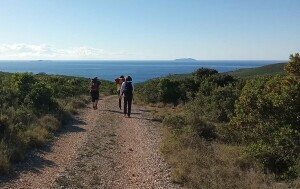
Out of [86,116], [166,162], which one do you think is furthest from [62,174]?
[86,116]

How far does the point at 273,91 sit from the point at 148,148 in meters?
4.18

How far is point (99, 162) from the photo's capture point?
10.4 meters

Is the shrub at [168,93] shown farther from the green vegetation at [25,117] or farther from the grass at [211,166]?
the grass at [211,166]

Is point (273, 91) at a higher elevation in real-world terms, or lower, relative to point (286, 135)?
higher

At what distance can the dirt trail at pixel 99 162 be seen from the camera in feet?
28.5

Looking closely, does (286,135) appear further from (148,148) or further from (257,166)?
(148,148)

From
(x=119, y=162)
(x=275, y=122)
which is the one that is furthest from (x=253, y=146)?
(x=119, y=162)

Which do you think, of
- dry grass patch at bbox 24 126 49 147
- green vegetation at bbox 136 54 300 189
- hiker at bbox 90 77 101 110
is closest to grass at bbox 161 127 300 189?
green vegetation at bbox 136 54 300 189

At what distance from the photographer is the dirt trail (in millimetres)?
8695

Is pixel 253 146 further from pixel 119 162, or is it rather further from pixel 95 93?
pixel 95 93

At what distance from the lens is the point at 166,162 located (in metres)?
10.7

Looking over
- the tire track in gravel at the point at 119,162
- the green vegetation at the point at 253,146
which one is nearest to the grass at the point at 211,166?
the green vegetation at the point at 253,146

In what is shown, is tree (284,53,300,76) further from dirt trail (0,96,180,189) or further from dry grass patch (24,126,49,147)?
dry grass patch (24,126,49,147)

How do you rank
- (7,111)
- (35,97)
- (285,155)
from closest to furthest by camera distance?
(285,155) → (7,111) → (35,97)
